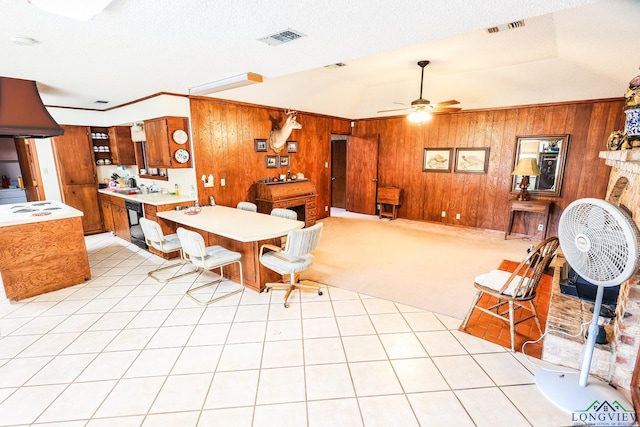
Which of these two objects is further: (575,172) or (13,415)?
(575,172)

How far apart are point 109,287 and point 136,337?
1.34 m

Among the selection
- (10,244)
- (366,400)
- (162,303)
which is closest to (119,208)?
(10,244)

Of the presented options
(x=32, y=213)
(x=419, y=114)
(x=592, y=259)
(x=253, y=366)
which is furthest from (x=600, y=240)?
(x=32, y=213)

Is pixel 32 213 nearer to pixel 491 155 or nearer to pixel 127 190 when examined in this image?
pixel 127 190

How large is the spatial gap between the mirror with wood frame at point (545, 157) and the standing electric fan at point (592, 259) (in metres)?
4.27

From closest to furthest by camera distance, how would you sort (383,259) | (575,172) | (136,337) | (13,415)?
(13,415) < (136,337) < (383,259) < (575,172)

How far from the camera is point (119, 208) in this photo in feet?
16.9

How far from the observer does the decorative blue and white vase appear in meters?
1.98

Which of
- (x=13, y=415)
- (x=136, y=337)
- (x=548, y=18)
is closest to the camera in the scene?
(x=13, y=415)

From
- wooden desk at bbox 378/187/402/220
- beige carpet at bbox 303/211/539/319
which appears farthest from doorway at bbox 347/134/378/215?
beige carpet at bbox 303/211/539/319

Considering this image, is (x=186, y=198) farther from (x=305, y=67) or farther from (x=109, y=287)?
(x=305, y=67)

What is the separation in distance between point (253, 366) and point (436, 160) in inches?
226

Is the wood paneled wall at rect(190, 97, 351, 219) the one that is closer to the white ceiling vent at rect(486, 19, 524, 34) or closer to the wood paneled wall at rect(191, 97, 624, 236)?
the wood paneled wall at rect(191, 97, 624, 236)

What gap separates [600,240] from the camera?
162cm
